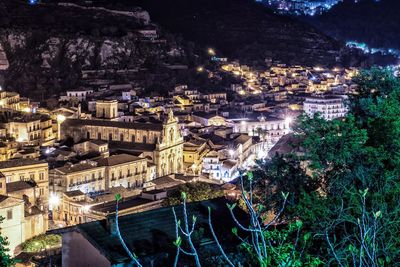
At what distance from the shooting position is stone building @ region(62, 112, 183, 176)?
38531 millimetres

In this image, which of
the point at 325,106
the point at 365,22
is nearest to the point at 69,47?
the point at 325,106

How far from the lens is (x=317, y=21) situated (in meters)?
138

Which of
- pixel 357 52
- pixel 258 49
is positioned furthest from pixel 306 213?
pixel 357 52

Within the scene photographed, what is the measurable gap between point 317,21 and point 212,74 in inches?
2818

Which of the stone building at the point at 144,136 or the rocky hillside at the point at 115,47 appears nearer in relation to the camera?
the stone building at the point at 144,136

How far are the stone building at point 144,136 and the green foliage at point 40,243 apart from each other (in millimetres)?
13801

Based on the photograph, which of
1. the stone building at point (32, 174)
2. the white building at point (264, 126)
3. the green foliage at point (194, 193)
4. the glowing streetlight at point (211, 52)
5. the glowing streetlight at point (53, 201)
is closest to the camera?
the green foliage at point (194, 193)

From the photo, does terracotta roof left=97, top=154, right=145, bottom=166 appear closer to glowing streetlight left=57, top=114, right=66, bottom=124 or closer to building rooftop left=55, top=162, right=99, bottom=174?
building rooftop left=55, top=162, right=99, bottom=174

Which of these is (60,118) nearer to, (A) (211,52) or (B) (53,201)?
(B) (53,201)

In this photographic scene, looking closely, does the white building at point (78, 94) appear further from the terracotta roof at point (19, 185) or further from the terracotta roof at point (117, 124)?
the terracotta roof at point (19, 185)

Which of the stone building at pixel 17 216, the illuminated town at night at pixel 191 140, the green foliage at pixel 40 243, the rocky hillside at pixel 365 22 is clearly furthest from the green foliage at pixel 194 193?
the rocky hillside at pixel 365 22

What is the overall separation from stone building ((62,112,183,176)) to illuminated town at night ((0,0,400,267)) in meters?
0.09

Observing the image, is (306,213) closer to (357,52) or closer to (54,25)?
(54,25)

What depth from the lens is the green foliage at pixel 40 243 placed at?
23594mm
